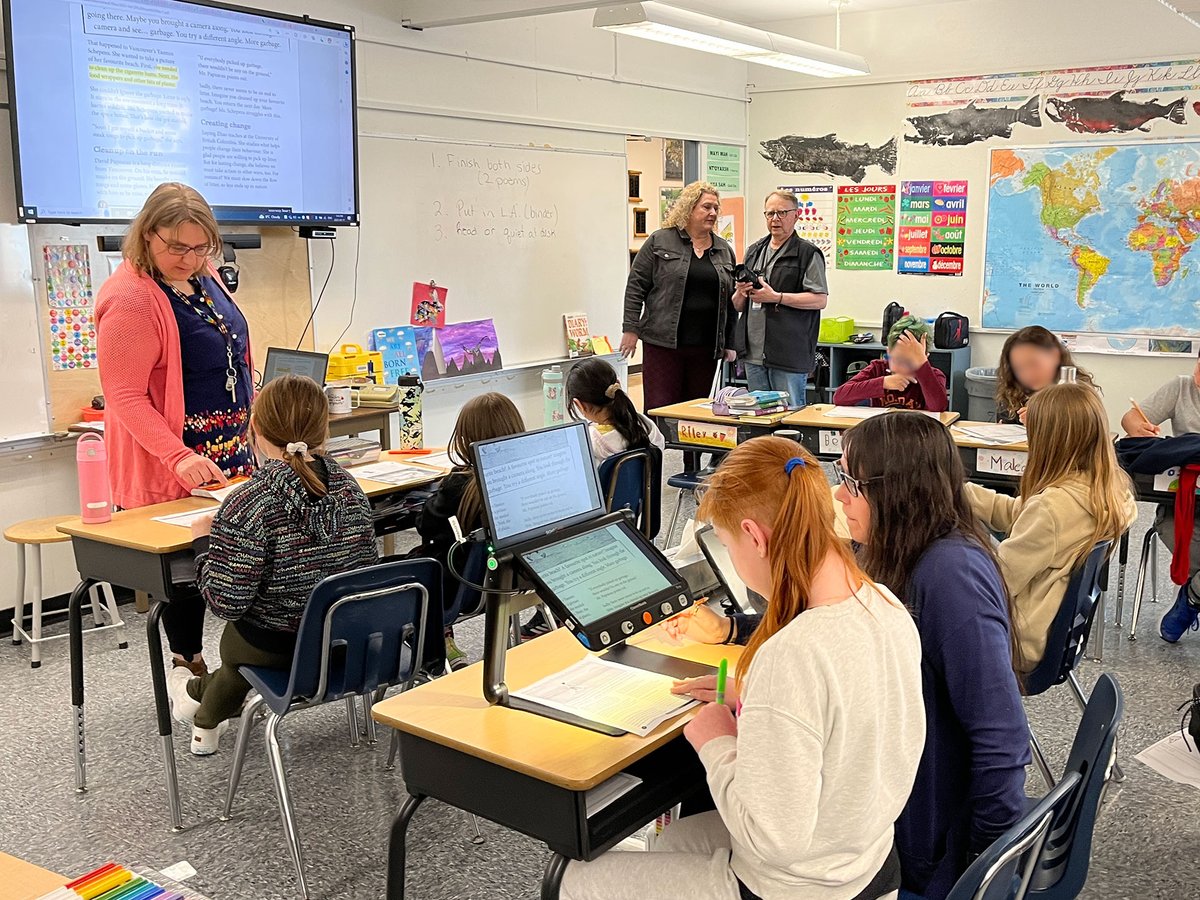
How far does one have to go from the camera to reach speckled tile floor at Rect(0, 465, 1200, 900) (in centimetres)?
267

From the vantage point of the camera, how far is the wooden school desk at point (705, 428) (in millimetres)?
4613

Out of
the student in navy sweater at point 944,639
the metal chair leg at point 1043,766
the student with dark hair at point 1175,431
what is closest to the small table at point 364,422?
the metal chair leg at point 1043,766

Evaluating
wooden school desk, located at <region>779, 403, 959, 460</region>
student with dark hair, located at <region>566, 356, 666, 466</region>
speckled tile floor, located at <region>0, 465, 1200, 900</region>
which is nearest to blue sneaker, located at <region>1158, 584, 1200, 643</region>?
speckled tile floor, located at <region>0, 465, 1200, 900</region>

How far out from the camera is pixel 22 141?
13.1 feet

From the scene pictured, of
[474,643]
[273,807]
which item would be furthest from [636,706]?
[474,643]

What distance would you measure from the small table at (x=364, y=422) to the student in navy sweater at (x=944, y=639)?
306 cm

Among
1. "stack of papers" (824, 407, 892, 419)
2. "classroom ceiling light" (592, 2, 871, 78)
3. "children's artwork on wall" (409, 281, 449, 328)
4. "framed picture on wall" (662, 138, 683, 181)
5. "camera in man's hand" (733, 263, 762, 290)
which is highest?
"classroom ceiling light" (592, 2, 871, 78)

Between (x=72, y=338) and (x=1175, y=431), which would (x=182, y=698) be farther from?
(x=1175, y=431)

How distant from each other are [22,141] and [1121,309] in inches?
240

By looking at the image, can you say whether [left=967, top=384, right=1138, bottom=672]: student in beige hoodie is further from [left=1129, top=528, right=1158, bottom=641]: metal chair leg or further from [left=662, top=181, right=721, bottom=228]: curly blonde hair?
[left=662, top=181, right=721, bottom=228]: curly blonde hair

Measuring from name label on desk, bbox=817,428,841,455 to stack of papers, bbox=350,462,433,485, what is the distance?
65.4 inches

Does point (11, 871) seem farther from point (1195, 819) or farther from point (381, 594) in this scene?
point (1195, 819)

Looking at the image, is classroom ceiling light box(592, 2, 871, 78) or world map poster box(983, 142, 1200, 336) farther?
world map poster box(983, 142, 1200, 336)

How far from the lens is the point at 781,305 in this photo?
20.0ft
